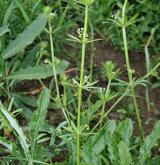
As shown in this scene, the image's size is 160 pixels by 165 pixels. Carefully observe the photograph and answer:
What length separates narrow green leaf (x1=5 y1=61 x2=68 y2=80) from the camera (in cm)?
241

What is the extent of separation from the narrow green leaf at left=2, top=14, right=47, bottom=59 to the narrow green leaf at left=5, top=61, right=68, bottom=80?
0.38ft

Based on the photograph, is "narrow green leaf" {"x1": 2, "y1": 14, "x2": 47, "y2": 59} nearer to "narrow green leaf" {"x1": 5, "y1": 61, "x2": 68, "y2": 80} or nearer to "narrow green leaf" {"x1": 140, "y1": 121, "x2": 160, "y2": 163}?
"narrow green leaf" {"x1": 5, "y1": 61, "x2": 68, "y2": 80}

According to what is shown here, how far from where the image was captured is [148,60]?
2.64m

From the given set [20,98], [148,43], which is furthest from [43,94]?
[148,43]

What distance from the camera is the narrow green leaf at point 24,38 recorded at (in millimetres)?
2508

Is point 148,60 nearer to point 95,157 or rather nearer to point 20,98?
point 20,98

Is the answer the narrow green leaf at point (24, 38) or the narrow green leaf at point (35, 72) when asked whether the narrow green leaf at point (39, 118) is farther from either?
the narrow green leaf at point (24, 38)

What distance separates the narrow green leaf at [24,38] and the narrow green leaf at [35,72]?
12cm

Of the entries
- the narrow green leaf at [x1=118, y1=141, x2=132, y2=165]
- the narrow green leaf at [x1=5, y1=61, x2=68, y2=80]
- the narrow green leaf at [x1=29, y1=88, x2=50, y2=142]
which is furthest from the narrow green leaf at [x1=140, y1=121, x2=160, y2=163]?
the narrow green leaf at [x1=5, y1=61, x2=68, y2=80]

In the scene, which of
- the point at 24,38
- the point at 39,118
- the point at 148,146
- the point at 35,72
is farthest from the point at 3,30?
the point at 148,146

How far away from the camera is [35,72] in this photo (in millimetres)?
2447

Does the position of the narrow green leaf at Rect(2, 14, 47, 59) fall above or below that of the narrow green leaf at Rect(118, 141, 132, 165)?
above

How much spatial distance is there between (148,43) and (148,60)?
18 centimetres

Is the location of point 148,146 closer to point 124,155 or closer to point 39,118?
point 124,155
